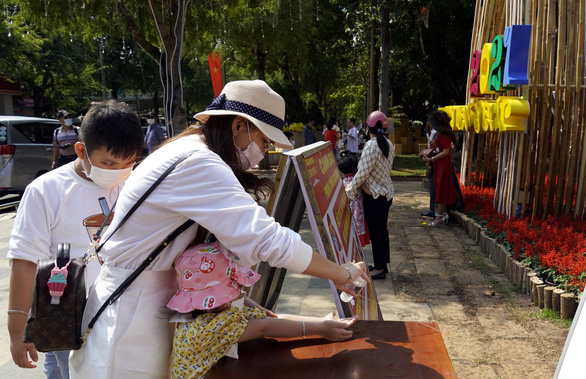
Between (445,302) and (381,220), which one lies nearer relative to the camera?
(445,302)

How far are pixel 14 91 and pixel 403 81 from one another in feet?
71.3

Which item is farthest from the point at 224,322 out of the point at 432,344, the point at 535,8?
the point at 535,8

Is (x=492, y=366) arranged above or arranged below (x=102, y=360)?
below

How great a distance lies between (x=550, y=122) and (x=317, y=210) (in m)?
5.71

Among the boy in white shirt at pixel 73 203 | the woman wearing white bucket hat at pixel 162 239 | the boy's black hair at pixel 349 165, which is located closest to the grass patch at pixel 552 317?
the boy's black hair at pixel 349 165

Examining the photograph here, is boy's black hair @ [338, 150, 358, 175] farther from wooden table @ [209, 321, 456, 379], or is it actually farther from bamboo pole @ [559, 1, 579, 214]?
wooden table @ [209, 321, 456, 379]

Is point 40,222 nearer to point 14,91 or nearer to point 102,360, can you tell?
point 102,360

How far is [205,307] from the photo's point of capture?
1.91 metres

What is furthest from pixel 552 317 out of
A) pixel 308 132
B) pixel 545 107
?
pixel 308 132

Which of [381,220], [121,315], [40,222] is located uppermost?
[40,222]

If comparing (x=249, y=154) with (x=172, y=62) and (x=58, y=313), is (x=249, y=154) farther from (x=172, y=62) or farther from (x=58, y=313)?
(x=172, y=62)

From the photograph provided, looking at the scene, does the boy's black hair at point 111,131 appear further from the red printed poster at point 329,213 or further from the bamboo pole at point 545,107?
the bamboo pole at point 545,107

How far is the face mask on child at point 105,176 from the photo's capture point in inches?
97.5

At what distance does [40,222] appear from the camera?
7.84ft
